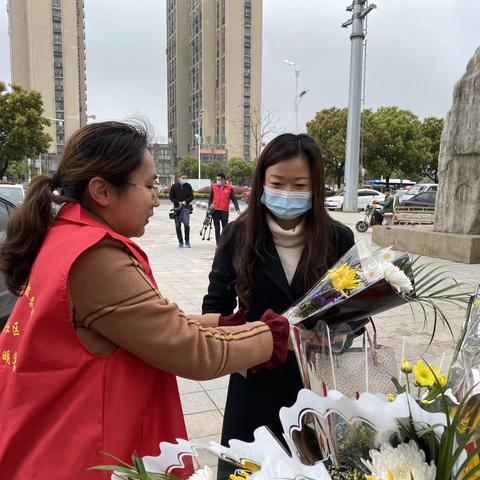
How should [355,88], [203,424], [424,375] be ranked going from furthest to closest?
1. [355,88]
2. [203,424]
3. [424,375]

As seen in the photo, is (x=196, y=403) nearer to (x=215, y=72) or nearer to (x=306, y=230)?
(x=306, y=230)

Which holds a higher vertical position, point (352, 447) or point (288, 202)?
point (288, 202)

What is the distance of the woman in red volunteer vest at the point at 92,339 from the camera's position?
1.00 m

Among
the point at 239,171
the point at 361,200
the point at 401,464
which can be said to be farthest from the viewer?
the point at 239,171

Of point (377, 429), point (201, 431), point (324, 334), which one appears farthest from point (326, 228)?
point (201, 431)

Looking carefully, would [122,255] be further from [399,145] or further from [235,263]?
[399,145]

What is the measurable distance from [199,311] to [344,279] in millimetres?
4301

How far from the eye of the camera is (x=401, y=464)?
677 mm

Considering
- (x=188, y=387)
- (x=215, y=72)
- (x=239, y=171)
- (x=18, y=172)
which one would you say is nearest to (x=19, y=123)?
(x=188, y=387)

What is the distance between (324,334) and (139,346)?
44cm

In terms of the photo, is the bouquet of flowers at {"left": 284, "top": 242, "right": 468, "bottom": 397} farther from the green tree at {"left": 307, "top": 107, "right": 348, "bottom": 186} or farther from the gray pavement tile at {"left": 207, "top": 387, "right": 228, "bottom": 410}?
the green tree at {"left": 307, "top": 107, "right": 348, "bottom": 186}

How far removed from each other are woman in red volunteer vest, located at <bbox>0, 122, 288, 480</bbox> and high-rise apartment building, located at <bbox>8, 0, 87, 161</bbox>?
230 ft

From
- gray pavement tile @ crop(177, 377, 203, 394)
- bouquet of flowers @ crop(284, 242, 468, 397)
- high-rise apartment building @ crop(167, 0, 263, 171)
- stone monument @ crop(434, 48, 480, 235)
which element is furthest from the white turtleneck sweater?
high-rise apartment building @ crop(167, 0, 263, 171)

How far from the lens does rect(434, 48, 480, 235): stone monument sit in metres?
7.90
